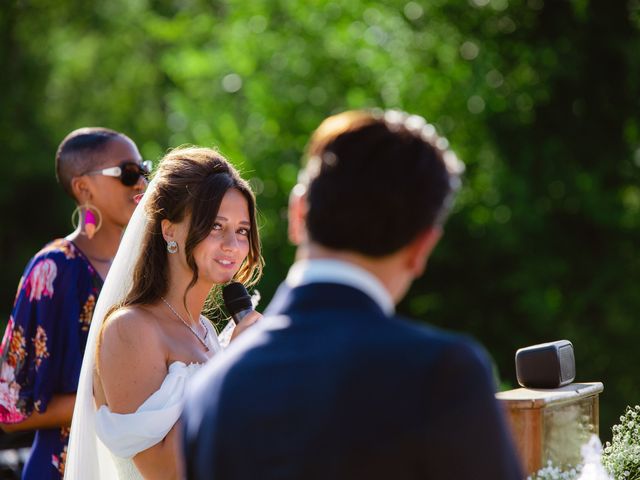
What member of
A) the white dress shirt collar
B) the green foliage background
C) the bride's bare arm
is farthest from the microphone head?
the green foliage background

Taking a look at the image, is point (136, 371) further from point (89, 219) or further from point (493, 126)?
point (493, 126)

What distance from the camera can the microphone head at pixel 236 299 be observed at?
125 inches

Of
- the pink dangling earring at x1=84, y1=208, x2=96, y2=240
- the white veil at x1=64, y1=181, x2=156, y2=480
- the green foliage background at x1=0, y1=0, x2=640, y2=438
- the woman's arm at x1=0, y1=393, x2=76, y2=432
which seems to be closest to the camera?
the white veil at x1=64, y1=181, x2=156, y2=480

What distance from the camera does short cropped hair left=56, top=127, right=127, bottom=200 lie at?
405 centimetres

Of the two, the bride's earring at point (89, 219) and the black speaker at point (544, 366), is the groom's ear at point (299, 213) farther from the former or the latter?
the bride's earring at point (89, 219)

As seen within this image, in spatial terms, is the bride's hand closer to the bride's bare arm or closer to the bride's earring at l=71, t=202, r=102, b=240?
the bride's bare arm

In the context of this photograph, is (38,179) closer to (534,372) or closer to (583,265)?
(583,265)

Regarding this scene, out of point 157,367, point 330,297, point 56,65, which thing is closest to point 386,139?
point 330,297

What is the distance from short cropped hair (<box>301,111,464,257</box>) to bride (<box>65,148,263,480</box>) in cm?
136

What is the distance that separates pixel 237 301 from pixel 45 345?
0.93 metres

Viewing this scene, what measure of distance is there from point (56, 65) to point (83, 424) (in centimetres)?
1688

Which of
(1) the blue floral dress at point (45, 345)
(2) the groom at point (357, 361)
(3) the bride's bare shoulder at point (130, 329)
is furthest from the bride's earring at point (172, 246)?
(2) the groom at point (357, 361)

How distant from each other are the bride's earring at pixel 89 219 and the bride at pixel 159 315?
0.76 m

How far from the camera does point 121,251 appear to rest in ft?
10.6
